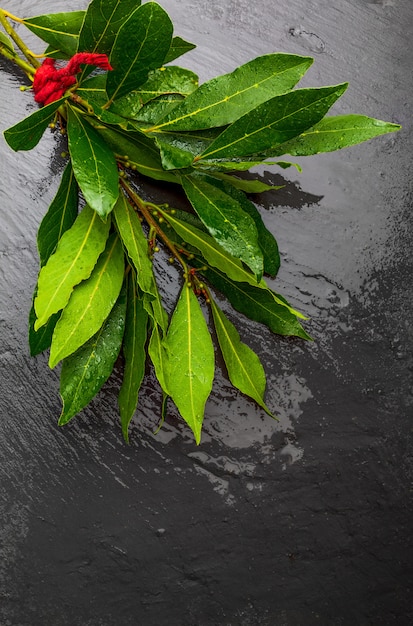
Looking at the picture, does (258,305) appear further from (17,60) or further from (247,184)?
(17,60)

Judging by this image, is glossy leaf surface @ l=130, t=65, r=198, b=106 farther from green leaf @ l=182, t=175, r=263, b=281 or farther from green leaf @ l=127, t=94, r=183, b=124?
green leaf @ l=182, t=175, r=263, b=281

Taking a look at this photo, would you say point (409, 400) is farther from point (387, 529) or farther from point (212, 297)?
point (212, 297)

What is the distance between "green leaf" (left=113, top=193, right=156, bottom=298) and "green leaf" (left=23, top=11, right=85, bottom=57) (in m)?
0.20

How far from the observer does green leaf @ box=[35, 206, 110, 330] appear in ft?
2.54

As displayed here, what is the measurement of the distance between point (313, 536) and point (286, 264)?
1.25 feet

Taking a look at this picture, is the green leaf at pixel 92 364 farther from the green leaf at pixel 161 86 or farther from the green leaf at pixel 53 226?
the green leaf at pixel 161 86

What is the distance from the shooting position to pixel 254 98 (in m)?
0.77

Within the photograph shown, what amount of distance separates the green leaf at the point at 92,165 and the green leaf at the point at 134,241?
7 cm

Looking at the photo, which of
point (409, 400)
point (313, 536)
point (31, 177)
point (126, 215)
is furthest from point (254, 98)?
point (313, 536)

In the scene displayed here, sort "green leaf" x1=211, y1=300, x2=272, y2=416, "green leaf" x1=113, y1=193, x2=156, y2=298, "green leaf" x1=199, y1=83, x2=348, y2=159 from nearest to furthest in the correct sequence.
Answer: "green leaf" x1=199, y1=83, x2=348, y2=159, "green leaf" x1=113, y1=193, x2=156, y2=298, "green leaf" x1=211, y1=300, x2=272, y2=416

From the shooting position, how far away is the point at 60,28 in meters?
0.86

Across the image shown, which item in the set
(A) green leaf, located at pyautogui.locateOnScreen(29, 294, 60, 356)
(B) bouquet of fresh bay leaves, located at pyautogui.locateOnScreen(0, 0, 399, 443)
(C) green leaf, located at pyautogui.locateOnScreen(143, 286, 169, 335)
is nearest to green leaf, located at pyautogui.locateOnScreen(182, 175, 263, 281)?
(B) bouquet of fresh bay leaves, located at pyautogui.locateOnScreen(0, 0, 399, 443)

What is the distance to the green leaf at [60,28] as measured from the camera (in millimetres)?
844

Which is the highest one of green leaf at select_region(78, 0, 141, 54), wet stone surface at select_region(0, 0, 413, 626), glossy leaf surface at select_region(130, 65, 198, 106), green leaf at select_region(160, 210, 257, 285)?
green leaf at select_region(78, 0, 141, 54)
